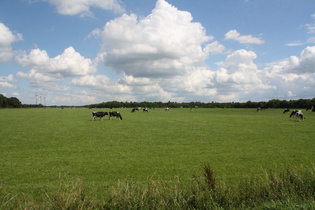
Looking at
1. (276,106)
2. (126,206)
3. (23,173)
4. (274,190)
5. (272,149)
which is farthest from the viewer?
(276,106)

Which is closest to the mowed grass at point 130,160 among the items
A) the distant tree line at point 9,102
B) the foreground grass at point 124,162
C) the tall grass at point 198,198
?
the foreground grass at point 124,162

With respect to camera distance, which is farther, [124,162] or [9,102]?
[9,102]

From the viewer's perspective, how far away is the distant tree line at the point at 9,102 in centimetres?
13675

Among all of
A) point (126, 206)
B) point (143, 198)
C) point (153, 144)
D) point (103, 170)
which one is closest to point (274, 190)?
point (143, 198)

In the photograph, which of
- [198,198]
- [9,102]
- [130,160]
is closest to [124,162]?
[130,160]

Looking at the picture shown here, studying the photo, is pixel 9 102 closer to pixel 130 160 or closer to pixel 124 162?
pixel 130 160

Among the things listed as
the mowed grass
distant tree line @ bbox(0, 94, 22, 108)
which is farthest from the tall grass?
distant tree line @ bbox(0, 94, 22, 108)

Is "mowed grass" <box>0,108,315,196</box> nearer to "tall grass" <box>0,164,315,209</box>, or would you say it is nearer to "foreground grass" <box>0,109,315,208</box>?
"foreground grass" <box>0,109,315,208</box>

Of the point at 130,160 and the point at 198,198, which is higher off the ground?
the point at 198,198

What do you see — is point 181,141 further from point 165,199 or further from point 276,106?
point 276,106

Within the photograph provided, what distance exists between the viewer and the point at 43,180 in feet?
25.6

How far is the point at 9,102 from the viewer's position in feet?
481

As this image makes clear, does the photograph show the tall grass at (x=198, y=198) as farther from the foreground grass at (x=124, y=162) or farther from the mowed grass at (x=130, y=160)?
the mowed grass at (x=130, y=160)

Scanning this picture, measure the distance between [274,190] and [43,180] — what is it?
7171mm
